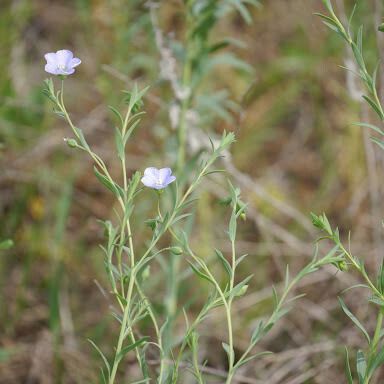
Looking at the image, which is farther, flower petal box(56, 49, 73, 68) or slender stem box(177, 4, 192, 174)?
slender stem box(177, 4, 192, 174)

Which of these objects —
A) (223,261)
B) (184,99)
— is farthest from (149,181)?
(184,99)

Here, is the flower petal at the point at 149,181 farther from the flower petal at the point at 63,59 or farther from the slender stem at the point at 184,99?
the slender stem at the point at 184,99

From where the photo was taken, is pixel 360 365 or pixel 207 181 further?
pixel 207 181

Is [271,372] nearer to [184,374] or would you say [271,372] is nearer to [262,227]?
[184,374]

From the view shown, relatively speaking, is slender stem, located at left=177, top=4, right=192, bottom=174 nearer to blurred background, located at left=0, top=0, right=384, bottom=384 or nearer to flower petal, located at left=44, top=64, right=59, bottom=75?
blurred background, located at left=0, top=0, right=384, bottom=384

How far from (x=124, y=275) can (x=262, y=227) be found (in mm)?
1565

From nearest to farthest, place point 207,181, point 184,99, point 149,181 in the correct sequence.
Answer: point 149,181
point 184,99
point 207,181

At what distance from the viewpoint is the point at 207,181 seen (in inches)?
118

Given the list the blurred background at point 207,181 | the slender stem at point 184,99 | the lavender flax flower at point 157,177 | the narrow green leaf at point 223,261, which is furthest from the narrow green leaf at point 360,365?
the slender stem at point 184,99

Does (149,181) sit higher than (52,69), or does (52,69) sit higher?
(52,69)

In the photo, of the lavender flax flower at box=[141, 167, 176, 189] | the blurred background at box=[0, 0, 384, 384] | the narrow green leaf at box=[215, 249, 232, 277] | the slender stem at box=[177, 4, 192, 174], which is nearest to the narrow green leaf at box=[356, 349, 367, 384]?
the narrow green leaf at box=[215, 249, 232, 277]

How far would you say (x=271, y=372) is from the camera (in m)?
2.34

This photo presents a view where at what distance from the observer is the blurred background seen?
2.49 metres

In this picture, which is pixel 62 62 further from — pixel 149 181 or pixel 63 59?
pixel 149 181
